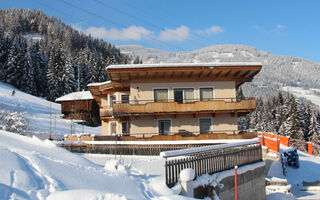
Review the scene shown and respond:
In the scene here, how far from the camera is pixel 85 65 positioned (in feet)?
288

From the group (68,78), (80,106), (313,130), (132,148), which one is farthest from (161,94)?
(68,78)

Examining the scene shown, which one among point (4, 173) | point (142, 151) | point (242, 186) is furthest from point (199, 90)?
point (4, 173)

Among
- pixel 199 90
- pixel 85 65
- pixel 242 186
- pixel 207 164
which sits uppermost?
pixel 85 65

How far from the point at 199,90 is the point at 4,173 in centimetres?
2034

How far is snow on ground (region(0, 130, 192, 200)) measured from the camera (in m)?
6.81

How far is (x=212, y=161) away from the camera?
496 inches

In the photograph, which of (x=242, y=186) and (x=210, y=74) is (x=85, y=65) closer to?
(x=210, y=74)

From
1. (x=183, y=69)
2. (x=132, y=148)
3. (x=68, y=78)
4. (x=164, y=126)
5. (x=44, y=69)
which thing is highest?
(x=44, y=69)

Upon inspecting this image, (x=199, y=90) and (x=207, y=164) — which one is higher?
(x=199, y=90)

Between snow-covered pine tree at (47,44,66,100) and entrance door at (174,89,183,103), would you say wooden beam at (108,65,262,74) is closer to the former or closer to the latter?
entrance door at (174,89,183,103)

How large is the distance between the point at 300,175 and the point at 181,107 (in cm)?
1105

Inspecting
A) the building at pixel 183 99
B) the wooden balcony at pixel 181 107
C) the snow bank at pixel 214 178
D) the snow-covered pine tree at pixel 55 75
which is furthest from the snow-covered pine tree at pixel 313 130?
the snow-covered pine tree at pixel 55 75

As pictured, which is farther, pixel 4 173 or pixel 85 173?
pixel 85 173

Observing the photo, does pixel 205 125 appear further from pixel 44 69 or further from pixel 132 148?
pixel 44 69
